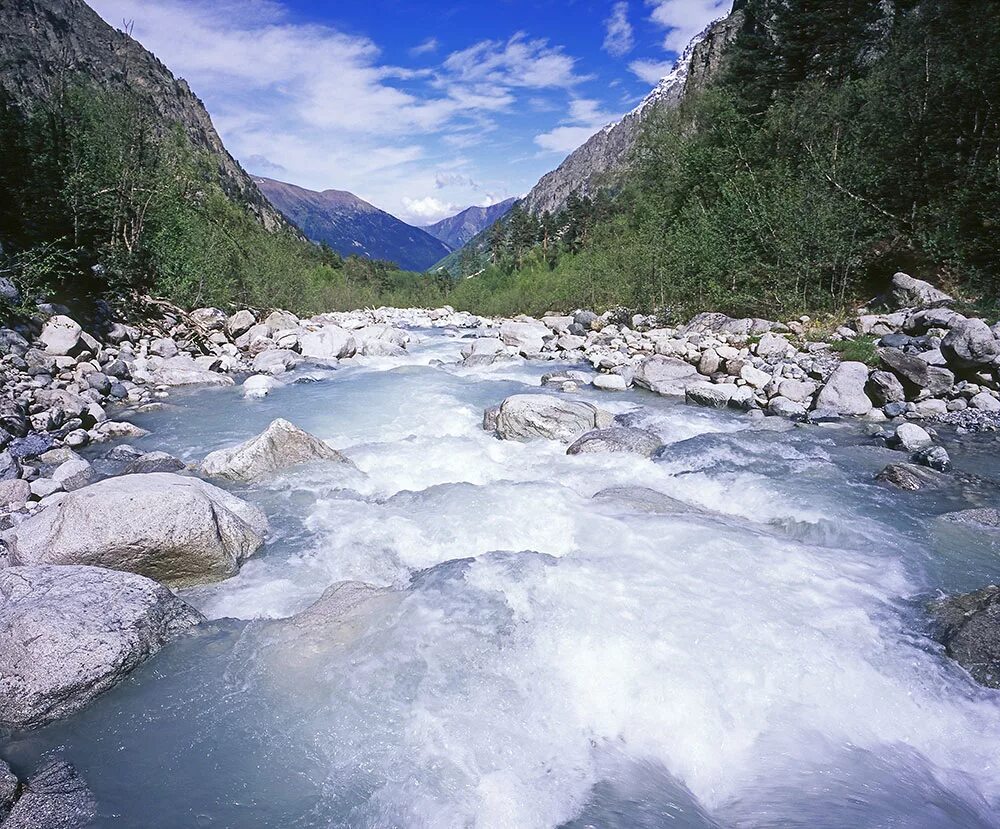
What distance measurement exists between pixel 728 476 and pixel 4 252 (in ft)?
59.4

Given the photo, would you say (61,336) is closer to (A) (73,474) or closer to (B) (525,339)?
(A) (73,474)

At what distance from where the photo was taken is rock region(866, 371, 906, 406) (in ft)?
34.4

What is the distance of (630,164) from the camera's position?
107 feet

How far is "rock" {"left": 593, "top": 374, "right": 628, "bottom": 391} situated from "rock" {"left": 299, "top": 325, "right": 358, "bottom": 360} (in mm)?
9876

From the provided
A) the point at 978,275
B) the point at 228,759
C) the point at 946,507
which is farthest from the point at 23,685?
the point at 978,275

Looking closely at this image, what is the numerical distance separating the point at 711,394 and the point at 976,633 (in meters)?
8.07

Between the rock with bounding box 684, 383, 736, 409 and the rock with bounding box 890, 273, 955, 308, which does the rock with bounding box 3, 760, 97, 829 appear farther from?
the rock with bounding box 890, 273, 955, 308

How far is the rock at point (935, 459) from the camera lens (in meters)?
7.85

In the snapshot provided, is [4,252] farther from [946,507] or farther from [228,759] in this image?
[946,507]

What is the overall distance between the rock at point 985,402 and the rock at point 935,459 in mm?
2490

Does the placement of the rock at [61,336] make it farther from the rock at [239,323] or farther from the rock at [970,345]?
the rock at [970,345]

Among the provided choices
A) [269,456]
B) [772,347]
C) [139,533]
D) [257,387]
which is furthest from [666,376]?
[139,533]

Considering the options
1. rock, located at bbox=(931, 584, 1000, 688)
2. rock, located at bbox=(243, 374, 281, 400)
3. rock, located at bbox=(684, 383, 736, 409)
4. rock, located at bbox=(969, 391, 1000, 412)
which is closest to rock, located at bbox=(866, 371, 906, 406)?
rock, located at bbox=(969, 391, 1000, 412)

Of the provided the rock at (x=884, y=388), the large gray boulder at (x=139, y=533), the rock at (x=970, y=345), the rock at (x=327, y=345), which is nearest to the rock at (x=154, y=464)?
the large gray boulder at (x=139, y=533)
